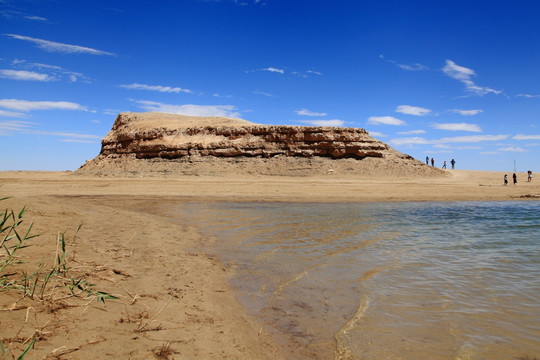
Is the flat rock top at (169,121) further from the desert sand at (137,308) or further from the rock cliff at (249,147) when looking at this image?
the desert sand at (137,308)

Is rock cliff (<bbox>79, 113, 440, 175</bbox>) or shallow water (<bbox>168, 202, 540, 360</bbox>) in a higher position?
rock cliff (<bbox>79, 113, 440, 175</bbox>)

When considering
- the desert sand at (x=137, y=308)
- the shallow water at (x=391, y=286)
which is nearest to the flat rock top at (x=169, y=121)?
the shallow water at (x=391, y=286)

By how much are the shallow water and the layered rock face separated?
91.8 feet

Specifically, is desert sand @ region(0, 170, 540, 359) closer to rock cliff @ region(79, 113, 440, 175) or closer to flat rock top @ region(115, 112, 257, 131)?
rock cliff @ region(79, 113, 440, 175)

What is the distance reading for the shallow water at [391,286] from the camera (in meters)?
3.22

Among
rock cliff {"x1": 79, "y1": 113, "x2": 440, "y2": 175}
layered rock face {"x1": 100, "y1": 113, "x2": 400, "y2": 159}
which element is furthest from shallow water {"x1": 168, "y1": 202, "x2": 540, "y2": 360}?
layered rock face {"x1": 100, "y1": 113, "x2": 400, "y2": 159}

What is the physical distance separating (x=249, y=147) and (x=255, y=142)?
1.08 m

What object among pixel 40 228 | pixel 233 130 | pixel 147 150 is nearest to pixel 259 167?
pixel 233 130

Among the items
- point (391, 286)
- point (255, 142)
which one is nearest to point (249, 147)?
point (255, 142)

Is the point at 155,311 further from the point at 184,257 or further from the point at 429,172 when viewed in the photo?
the point at 429,172

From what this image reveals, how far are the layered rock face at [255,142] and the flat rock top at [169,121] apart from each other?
8.88 feet

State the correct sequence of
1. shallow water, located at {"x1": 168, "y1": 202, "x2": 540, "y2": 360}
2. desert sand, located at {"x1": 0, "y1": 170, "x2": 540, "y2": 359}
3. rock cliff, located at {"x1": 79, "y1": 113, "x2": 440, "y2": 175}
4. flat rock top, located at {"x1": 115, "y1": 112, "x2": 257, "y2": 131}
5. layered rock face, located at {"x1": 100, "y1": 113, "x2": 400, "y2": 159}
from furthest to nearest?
flat rock top, located at {"x1": 115, "y1": 112, "x2": 257, "y2": 131}, layered rock face, located at {"x1": 100, "y1": 113, "x2": 400, "y2": 159}, rock cliff, located at {"x1": 79, "y1": 113, "x2": 440, "y2": 175}, shallow water, located at {"x1": 168, "y1": 202, "x2": 540, "y2": 360}, desert sand, located at {"x1": 0, "y1": 170, "x2": 540, "y2": 359}

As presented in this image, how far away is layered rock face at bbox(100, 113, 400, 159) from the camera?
37.4 m

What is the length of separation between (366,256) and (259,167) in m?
30.0
